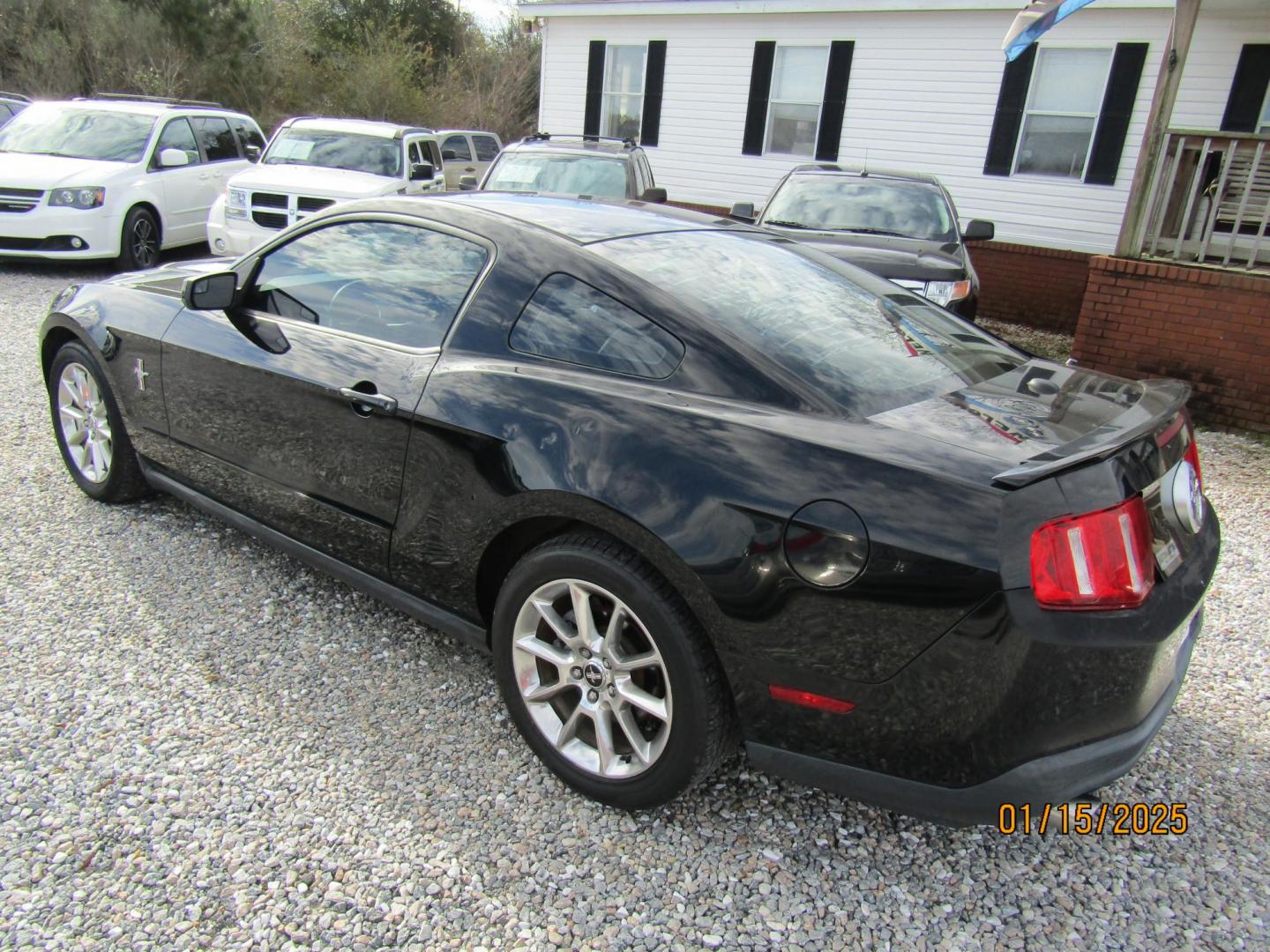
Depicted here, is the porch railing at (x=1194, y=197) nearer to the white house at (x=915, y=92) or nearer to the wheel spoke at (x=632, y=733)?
the white house at (x=915, y=92)

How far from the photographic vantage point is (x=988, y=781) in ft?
6.40

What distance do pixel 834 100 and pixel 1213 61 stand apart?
4498 mm

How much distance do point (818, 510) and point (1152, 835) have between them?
1.46 meters

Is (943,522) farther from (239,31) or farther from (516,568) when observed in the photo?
(239,31)

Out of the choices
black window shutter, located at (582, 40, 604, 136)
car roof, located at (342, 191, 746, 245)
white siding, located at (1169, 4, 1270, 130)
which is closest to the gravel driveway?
car roof, located at (342, 191, 746, 245)

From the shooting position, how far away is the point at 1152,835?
247 cm

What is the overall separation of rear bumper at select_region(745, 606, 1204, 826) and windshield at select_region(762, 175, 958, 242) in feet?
20.2

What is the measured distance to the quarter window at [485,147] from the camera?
47.1 feet

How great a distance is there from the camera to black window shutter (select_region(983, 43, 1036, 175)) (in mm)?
10836

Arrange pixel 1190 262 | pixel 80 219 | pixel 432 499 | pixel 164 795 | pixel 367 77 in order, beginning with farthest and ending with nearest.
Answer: pixel 367 77 → pixel 80 219 → pixel 1190 262 → pixel 432 499 → pixel 164 795

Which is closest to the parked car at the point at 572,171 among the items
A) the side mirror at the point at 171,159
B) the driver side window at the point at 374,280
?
the side mirror at the point at 171,159

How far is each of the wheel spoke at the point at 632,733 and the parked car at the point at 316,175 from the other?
23.9 feet

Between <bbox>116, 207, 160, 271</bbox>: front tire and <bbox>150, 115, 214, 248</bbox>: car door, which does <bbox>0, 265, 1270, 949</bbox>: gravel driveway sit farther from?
<bbox>150, 115, 214, 248</bbox>: car door

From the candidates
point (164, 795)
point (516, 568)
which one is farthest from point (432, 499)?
point (164, 795)
